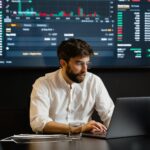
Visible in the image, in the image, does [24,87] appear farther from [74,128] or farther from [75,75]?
[74,128]

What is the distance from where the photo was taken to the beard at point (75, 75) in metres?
3.25

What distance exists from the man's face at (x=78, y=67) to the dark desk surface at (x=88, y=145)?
819 mm

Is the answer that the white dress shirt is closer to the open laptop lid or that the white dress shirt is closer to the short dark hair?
the short dark hair

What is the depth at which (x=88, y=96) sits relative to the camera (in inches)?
136

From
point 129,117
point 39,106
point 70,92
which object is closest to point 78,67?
point 70,92

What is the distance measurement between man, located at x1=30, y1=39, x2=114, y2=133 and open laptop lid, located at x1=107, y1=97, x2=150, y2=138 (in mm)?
645

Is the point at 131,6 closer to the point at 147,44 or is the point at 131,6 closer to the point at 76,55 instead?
the point at 147,44

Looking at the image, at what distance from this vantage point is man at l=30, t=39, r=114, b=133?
10.6 ft

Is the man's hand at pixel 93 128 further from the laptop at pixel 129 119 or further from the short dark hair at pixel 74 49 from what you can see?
the short dark hair at pixel 74 49

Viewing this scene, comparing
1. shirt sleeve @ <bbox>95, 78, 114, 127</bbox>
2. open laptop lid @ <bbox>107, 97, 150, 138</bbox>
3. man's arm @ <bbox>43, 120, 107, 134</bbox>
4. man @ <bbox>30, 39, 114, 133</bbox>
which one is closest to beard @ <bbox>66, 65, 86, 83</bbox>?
man @ <bbox>30, 39, 114, 133</bbox>

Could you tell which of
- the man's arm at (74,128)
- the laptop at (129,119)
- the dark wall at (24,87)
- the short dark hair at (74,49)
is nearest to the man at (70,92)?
the short dark hair at (74,49)

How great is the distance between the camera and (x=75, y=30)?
151 inches

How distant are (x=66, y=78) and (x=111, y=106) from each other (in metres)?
0.42

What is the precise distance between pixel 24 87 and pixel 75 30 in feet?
2.14
